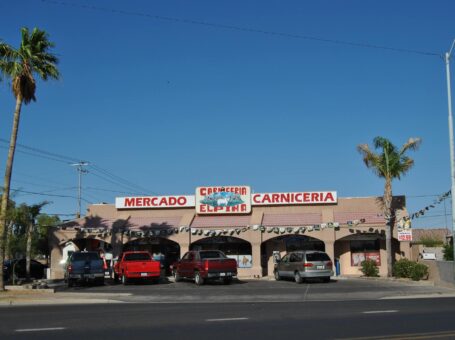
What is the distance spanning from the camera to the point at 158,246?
39.4 metres

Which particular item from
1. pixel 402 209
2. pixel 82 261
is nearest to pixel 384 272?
pixel 402 209

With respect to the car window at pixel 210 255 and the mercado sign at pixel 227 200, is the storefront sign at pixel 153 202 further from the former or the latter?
the car window at pixel 210 255

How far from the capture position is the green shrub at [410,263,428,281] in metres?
29.1

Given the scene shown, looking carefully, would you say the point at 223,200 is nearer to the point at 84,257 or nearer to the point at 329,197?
the point at 329,197

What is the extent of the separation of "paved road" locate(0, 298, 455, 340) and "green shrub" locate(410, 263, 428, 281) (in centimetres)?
1071

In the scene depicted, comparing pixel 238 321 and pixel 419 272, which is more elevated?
pixel 419 272

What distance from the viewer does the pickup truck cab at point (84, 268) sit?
27.9 meters

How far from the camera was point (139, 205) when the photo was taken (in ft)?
132

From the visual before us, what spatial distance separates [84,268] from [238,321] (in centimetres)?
1593

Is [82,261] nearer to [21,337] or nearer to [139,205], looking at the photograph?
[139,205]

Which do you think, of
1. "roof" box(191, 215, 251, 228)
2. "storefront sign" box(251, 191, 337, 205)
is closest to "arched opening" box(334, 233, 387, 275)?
"storefront sign" box(251, 191, 337, 205)

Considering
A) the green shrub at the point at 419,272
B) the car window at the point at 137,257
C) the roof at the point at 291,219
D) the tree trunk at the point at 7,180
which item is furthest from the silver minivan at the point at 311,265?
the tree trunk at the point at 7,180

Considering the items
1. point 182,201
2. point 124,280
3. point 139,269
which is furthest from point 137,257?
point 182,201

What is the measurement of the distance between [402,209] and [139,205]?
17824 mm
